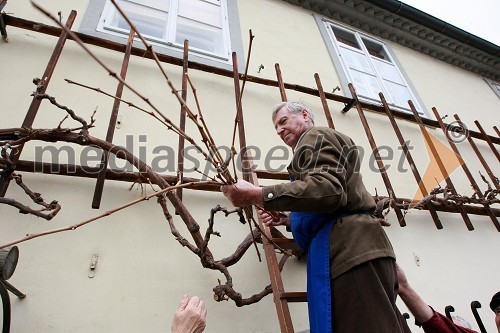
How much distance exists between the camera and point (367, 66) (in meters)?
4.32

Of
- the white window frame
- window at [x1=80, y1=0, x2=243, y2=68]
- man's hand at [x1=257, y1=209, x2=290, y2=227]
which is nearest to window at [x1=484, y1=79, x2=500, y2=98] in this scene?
the white window frame

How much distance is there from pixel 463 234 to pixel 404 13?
4339 mm

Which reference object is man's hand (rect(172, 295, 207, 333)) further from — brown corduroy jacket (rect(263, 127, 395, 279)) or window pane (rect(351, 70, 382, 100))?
window pane (rect(351, 70, 382, 100))

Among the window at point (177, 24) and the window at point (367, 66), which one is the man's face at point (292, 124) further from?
the window at point (367, 66)

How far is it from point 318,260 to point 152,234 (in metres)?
0.94

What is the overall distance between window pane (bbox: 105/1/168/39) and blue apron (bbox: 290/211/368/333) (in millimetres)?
2566

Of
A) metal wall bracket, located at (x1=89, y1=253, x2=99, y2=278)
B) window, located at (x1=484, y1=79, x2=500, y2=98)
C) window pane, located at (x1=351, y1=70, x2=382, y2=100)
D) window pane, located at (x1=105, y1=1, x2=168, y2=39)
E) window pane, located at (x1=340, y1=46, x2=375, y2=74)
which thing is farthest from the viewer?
window, located at (x1=484, y1=79, x2=500, y2=98)

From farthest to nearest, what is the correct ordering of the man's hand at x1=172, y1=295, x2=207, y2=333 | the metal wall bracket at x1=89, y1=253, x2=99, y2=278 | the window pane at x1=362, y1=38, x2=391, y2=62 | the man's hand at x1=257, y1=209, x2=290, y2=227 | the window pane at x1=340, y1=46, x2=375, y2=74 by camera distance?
the window pane at x1=362, y1=38, x2=391, y2=62, the window pane at x1=340, y1=46, x2=375, y2=74, the man's hand at x1=257, y1=209, x2=290, y2=227, the metal wall bracket at x1=89, y1=253, x2=99, y2=278, the man's hand at x1=172, y1=295, x2=207, y2=333

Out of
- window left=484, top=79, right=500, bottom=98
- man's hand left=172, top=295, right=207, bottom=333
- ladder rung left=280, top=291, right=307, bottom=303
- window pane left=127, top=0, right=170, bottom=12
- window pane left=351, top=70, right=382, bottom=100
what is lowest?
man's hand left=172, top=295, right=207, bottom=333

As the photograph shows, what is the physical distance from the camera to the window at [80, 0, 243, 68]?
266cm

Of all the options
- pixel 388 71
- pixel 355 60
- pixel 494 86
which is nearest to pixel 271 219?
pixel 355 60

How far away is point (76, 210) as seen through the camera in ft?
5.03

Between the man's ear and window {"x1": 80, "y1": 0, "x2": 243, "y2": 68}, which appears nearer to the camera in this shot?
the man's ear

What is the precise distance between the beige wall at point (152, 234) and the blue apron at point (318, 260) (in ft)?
1.80
